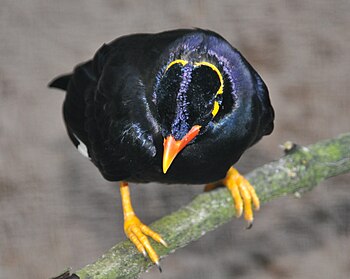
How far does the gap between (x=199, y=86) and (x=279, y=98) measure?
3170mm

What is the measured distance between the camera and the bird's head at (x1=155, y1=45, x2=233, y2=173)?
3.08m

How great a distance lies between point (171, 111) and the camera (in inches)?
122

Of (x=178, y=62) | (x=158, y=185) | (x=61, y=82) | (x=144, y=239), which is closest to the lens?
(x=178, y=62)

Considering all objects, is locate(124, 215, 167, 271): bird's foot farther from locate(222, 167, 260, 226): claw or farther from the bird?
locate(222, 167, 260, 226): claw

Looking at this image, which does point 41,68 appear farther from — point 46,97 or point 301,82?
point 301,82

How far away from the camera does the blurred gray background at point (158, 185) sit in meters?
5.55

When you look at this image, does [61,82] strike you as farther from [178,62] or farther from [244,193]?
[178,62]

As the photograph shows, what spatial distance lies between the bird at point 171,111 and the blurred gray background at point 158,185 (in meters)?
1.55

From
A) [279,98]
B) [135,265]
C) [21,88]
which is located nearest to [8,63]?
[21,88]

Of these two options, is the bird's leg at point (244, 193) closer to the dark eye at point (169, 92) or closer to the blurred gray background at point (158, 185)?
the dark eye at point (169, 92)

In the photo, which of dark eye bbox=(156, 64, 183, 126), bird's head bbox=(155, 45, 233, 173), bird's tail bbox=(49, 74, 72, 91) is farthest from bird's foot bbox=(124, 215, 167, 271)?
bird's tail bbox=(49, 74, 72, 91)

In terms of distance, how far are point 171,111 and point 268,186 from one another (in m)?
1.28

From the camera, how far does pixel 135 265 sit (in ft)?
11.9

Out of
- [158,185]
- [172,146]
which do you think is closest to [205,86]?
[172,146]
